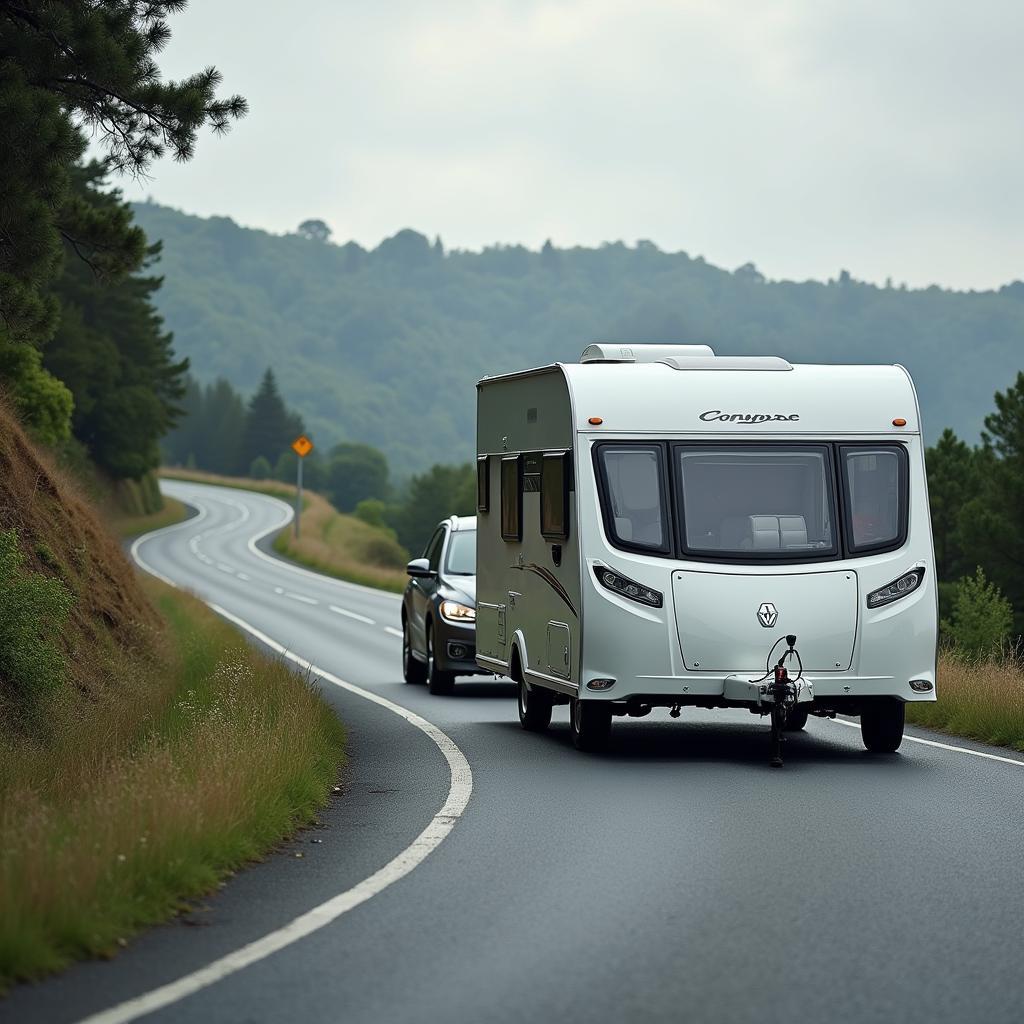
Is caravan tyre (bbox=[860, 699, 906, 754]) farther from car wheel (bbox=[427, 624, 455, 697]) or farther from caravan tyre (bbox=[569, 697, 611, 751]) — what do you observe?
car wheel (bbox=[427, 624, 455, 697])

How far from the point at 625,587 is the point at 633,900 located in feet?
18.4

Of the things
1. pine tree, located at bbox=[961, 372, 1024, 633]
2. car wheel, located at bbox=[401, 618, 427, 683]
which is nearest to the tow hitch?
car wheel, located at bbox=[401, 618, 427, 683]

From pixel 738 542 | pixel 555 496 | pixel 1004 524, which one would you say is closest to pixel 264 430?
pixel 1004 524

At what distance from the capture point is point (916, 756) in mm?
14414

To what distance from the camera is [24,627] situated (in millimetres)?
14031

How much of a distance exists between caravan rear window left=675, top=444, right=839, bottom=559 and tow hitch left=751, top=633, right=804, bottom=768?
2.44 feet

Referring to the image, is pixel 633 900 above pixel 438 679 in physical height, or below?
above

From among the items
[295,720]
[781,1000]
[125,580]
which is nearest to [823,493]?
[295,720]

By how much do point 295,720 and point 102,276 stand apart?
673 cm

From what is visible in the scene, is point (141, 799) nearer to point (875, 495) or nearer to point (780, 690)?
point (780, 690)

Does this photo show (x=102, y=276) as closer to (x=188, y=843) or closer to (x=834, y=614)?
(x=834, y=614)

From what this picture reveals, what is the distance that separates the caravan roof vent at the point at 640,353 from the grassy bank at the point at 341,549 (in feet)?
107

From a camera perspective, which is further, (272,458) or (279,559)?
(272,458)

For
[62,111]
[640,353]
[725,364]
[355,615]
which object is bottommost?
[355,615]
